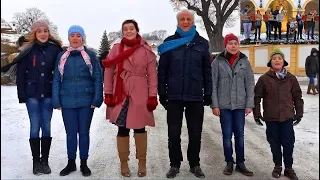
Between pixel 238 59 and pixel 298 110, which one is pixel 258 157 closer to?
pixel 298 110

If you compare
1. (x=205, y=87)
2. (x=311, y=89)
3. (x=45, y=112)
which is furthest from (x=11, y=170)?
(x=311, y=89)

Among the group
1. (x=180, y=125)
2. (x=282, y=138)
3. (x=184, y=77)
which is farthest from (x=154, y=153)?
(x=282, y=138)

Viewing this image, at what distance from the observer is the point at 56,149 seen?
5.63m

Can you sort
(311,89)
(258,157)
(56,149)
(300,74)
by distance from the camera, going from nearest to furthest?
1. (258,157)
2. (56,149)
3. (311,89)
4. (300,74)

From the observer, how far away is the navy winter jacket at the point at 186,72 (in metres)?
4.28

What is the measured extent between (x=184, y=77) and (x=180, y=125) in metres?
0.59

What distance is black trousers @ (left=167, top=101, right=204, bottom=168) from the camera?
4.37m

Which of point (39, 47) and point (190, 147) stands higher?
point (39, 47)

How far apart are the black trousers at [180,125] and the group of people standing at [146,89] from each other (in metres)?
0.01

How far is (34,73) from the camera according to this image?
4348mm

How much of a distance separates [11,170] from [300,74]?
57.1 feet

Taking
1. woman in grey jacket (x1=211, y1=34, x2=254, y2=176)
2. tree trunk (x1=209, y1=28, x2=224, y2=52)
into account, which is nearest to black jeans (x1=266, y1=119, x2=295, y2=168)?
woman in grey jacket (x1=211, y1=34, x2=254, y2=176)

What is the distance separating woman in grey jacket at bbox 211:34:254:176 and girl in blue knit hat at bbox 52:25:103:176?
1.43 m

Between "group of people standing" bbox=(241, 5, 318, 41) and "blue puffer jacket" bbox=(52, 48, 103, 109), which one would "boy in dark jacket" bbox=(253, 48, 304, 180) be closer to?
"blue puffer jacket" bbox=(52, 48, 103, 109)
